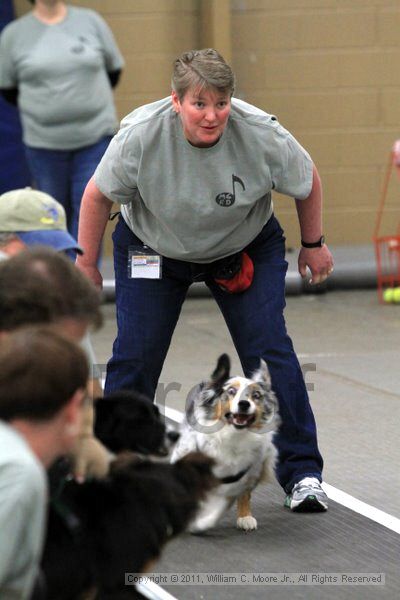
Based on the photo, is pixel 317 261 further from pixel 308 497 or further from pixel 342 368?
pixel 342 368

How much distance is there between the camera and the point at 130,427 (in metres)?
4.04

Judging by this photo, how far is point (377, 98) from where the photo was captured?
1300cm

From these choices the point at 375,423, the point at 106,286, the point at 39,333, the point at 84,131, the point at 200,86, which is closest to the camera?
the point at 39,333

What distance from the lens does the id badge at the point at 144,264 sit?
226 inches

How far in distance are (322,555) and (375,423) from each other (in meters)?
2.21

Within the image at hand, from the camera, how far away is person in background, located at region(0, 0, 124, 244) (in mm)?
10016

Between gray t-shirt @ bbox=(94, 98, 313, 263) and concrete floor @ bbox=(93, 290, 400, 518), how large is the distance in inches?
58.6

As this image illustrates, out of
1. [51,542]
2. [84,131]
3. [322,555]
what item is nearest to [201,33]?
[84,131]

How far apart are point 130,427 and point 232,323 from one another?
1.88 meters

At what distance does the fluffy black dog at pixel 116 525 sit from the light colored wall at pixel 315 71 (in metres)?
9.38

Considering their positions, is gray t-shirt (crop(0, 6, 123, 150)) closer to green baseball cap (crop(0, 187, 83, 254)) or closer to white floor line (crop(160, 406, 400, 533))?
white floor line (crop(160, 406, 400, 533))

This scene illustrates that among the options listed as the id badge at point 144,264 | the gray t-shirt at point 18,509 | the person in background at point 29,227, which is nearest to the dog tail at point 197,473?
the gray t-shirt at point 18,509

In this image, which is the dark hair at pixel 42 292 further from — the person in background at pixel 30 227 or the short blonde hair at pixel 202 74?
the short blonde hair at pixel 202 74

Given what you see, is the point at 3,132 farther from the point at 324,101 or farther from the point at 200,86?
the point at 200,86
